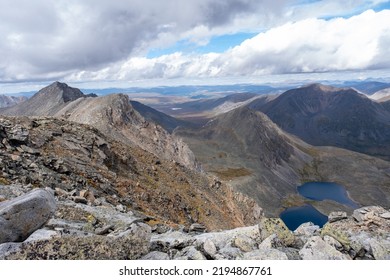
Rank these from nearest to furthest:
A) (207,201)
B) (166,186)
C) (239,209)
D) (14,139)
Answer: (14,139), (166,186), (207,201), (239,209)

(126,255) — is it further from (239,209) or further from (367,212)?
(239,209)

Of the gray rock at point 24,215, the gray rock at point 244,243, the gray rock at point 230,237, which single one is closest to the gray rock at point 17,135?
the gray rock at point 24,215

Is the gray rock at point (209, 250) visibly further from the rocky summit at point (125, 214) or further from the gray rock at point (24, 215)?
the gray rock at point (24, 215)

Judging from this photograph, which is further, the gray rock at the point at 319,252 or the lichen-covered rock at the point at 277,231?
the lichen-covered rock at the point at 277,231

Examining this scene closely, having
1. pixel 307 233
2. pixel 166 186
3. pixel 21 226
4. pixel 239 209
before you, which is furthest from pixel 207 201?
pixel 21 226

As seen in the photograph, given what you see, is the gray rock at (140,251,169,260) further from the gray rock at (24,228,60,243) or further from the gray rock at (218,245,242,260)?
the gray rock at (24,228,60,243)
